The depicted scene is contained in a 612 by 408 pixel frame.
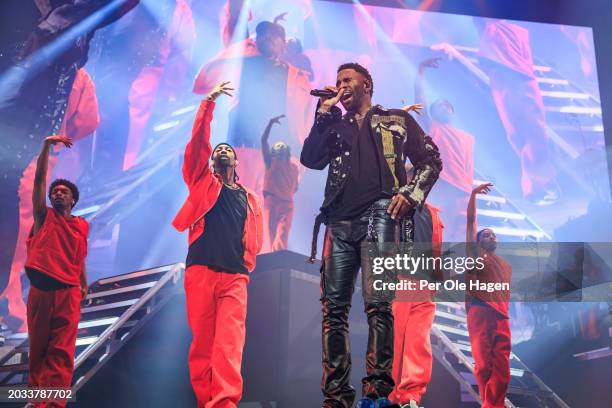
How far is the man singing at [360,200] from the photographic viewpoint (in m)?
2.29

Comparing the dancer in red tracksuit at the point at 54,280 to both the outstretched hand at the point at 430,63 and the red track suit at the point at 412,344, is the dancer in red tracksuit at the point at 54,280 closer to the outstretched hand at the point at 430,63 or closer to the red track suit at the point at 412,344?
the red track suit at the point at 412,344

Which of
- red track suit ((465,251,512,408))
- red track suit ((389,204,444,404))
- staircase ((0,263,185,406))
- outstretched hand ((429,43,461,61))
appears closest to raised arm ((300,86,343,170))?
red track suit ((389,204,444,404))

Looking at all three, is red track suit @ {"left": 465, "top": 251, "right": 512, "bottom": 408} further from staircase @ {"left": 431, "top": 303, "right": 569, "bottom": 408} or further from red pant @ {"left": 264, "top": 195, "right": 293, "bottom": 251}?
red pant @ {"left": 264, "top": 195, "right": 293, "bottom": 251}

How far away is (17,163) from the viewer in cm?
443

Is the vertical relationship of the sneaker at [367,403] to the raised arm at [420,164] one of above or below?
below

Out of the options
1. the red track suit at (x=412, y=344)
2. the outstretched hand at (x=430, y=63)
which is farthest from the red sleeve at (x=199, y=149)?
the outstretched hand at (x=430, y=63)

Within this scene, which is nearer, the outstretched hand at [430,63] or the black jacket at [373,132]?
the black jacket at [373,132]

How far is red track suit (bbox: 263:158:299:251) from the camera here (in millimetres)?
4820

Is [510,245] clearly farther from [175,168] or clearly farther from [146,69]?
[146,69]

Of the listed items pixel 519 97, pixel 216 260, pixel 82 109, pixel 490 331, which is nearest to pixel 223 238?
pixel 216 260

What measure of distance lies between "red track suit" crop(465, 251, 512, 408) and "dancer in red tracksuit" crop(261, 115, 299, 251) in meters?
1.49

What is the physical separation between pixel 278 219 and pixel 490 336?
181cm

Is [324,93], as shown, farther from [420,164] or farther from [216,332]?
[216,332]

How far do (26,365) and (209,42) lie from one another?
9.36 feet
